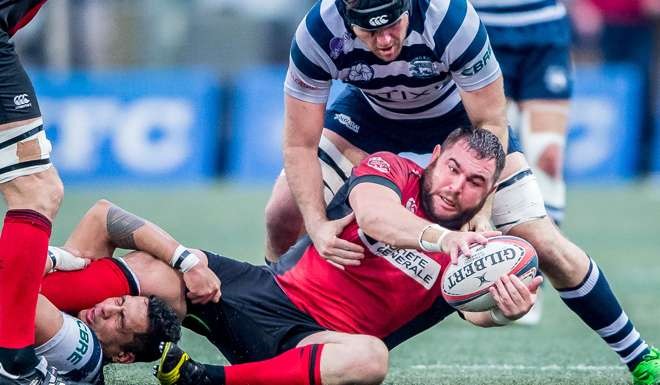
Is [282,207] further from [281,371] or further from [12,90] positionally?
[12,90]

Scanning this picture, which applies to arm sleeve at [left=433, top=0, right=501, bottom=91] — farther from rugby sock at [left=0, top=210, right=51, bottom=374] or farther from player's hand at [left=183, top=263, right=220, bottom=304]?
rugby sock at [left=0, top=210, right=51, bottom=374]

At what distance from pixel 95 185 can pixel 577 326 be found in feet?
26.4

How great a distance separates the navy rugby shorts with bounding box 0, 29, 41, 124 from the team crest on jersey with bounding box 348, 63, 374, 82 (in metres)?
1.37

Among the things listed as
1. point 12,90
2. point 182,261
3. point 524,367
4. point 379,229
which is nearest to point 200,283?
point 182,261

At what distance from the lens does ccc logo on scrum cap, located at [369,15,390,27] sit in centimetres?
508

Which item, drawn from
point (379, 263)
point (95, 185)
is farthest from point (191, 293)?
point (95, 185)

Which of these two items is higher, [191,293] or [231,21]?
[191,293]

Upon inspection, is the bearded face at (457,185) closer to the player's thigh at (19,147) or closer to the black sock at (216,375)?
the black sock at (216,375)

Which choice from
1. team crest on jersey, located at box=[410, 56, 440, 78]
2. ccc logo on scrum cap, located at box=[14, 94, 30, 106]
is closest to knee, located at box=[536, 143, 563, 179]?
team crest on jersey, located at box=[410, 56, 440, 78]

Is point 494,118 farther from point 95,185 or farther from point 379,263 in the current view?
point 95,185

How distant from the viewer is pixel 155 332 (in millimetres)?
5055

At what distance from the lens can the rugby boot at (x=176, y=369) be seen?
5.03 meters

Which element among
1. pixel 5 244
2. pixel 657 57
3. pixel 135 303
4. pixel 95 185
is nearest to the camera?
pixel 5 244

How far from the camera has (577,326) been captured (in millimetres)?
7246
